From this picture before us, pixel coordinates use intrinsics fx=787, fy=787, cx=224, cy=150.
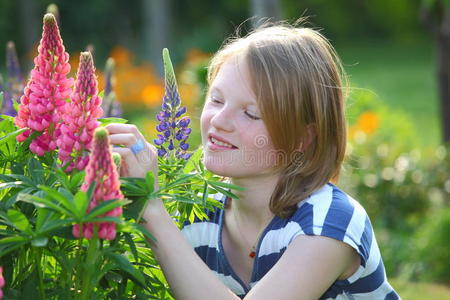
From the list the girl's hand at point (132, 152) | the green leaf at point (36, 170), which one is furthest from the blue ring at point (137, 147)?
the green leaf at point (36, 170)

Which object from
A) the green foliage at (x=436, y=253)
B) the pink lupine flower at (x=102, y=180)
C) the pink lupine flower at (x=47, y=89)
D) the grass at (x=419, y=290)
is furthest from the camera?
the green foliage at (x=436, y=253)

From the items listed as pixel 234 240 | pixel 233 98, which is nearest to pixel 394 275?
pixel 234 240

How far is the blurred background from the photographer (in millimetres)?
5324

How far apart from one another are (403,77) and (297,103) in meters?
12.9

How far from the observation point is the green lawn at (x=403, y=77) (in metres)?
11.5

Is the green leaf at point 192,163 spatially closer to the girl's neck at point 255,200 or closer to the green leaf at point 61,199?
the girl's neck at point 255,200

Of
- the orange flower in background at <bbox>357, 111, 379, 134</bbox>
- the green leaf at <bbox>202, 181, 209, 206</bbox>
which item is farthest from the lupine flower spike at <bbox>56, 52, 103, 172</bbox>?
the orange flower in background at <bbox>357, 111, 379, 134</bbox>

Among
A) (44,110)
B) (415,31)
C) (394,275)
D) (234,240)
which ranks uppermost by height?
(44,110)

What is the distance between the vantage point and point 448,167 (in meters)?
6.18

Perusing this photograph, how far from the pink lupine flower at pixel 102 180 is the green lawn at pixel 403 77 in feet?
27.1

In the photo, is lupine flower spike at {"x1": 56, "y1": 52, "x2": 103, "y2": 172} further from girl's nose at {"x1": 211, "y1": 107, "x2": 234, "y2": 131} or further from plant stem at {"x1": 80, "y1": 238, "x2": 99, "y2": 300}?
girl's nose at {"x1": 211, "y1": 107, "x2": 234, "y2": 131}

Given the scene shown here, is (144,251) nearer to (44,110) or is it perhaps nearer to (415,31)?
(44,110)

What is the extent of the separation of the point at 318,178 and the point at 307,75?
1.11 ft

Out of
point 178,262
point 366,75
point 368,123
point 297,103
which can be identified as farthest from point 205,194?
point 366,75
